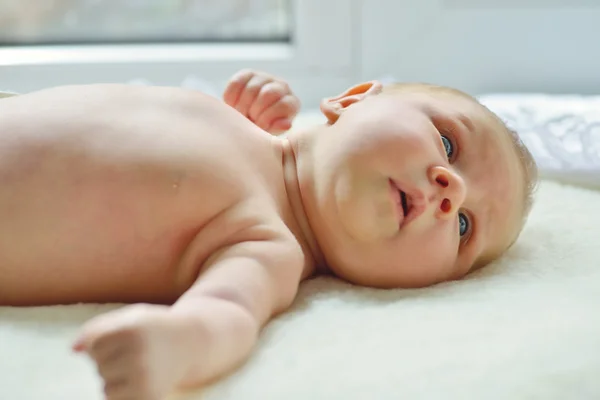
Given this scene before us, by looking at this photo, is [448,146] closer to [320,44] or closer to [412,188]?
[412,188]

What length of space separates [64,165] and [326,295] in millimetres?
294

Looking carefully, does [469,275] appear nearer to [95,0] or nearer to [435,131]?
[435,131]

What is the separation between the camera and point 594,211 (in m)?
1.06

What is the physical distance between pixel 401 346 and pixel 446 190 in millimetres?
234

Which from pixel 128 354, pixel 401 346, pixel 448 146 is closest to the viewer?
pixel 128 354

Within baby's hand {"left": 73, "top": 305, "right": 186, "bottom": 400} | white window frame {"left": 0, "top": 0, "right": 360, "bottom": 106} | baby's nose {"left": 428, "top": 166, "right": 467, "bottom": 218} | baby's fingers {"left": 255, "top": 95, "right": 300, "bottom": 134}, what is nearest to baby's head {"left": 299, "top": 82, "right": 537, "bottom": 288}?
baby's nose {"left": 428, "top": 166, "right": 467, "bottom": 218}

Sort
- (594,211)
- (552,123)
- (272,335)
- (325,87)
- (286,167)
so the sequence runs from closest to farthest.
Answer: (272,335)
(286,167)
(594,211)
(552,123)
(325,87)

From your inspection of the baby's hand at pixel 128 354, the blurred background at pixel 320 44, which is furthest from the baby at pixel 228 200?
the blurred background at pixel 320 44

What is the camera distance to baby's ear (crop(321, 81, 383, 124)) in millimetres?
915

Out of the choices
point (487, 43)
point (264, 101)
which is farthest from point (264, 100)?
point (487, 43)

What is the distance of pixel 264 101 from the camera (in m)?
1.04

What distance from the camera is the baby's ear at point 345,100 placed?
91cm

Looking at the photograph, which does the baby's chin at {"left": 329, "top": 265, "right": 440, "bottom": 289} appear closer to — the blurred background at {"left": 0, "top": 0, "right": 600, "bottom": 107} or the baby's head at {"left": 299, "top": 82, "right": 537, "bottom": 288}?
the baby's head at {"left": 299, "top": 82, "right": 537, "bottom": 288}

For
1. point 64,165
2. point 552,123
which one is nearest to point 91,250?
point 64,165
